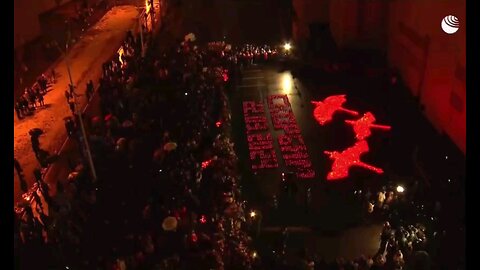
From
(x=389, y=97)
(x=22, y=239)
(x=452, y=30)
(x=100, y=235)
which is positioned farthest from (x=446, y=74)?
(x=22, y=239)

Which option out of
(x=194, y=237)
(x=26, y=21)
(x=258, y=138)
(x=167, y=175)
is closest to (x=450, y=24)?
(x=258, y=138)

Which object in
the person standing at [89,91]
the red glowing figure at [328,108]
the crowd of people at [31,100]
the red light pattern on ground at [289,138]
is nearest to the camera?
the red light pattern on ground at [289,138]

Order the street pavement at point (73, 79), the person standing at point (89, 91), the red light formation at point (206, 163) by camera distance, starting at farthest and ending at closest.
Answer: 1. the person standing at point (89, 91)
2. the street pavement at point (73, 79)
3. the red light formation at point (206, 163)

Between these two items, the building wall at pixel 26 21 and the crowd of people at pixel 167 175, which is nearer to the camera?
the crowd of people at pixel 167 175

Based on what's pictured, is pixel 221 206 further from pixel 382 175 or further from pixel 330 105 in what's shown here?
pixel 330 105

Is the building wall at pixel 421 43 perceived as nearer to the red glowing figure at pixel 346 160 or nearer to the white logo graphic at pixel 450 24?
the white logo graphic at pixel 450 24

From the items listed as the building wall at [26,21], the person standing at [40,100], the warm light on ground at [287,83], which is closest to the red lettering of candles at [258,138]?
the warm light on ground at [287,83]
